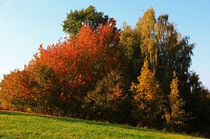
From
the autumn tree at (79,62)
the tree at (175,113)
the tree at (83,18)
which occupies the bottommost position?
the tree at (175,113)

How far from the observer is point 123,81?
66.4 ft

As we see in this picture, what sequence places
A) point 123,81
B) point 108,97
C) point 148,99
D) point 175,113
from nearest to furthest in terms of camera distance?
point 175,113
point 108,97
point 148,99
point 123,81

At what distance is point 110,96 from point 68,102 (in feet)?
15.8

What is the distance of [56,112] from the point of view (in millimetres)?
21969

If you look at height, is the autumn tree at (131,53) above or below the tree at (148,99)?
above

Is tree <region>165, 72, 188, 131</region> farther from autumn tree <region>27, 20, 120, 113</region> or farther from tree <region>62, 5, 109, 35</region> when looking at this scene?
tree <region>62, 5, 109, 35</region>

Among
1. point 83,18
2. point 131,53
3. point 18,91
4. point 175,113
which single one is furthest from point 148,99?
point 83,18

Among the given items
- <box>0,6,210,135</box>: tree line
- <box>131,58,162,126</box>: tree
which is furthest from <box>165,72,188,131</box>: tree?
<box>131,58,162,126</box>: tree

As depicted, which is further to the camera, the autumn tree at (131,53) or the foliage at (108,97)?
the autumn tree at (131,53)

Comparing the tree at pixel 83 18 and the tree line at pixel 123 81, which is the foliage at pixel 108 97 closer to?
the tree line at pixel 123 81

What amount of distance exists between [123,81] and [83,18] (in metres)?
19.3

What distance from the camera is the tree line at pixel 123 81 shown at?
62.3 feet

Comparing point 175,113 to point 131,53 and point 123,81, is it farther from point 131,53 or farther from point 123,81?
point 131,53

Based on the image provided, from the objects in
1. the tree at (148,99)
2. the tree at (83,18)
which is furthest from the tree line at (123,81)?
the tree at (83,18)
